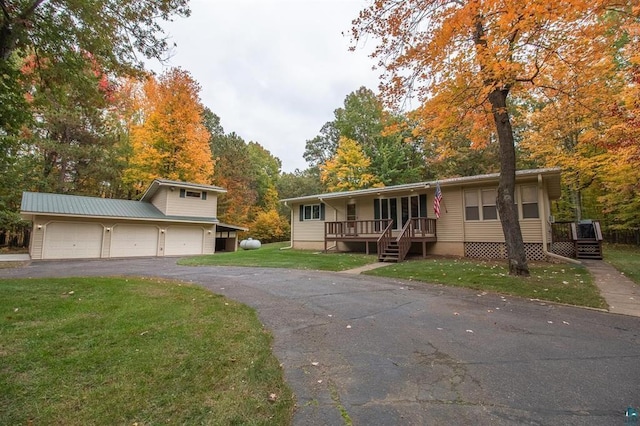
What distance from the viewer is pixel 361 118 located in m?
32.0

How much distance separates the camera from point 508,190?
8805mm

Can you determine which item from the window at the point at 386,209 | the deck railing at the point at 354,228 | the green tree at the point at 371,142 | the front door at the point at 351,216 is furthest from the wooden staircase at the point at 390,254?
the green tree at the point at 371,142

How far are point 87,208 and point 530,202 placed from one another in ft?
74.0

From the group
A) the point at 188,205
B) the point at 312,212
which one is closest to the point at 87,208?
the point at 188,205

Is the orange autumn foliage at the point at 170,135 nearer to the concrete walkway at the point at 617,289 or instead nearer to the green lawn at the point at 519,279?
the concrete walkway at the point at 617,289

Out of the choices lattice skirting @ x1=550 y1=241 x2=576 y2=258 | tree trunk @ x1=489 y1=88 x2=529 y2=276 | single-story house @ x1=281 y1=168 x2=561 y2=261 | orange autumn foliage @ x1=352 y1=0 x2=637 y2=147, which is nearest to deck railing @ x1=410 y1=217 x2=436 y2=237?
single-story house @ x1=281 y1=168 x2=561 y2=261

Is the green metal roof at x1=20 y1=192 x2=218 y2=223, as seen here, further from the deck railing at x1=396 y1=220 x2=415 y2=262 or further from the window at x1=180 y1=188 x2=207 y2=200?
the deck railing at x1=396 y1=220 x2=415 y2=262

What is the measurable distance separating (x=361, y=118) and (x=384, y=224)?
19.6 metres

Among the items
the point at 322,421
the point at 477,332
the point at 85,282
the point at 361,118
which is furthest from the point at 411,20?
the point at 361,118

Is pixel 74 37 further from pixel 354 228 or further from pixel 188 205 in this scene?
pixel 188 205

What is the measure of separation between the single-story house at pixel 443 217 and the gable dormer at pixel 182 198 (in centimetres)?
896

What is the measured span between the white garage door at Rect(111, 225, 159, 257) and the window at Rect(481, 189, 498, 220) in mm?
19197

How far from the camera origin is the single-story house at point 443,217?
39.8ft

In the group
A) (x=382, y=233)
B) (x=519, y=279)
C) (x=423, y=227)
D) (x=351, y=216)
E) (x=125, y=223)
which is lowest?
(x=519, y=279)
